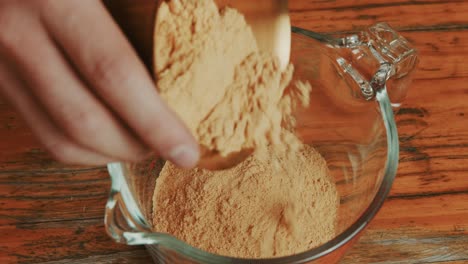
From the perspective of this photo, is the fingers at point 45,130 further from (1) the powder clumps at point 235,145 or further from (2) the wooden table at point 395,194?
(2) the wooden table at point 395,194

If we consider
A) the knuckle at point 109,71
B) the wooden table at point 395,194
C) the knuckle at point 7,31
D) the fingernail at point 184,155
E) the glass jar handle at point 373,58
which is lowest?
the wooden table at point 395,194

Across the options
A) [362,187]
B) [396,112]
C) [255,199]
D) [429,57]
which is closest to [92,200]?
[255,199]

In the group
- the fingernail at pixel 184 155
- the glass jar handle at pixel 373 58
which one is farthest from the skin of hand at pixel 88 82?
the glass jar handle at pixel 373 58

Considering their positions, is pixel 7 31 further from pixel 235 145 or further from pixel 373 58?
pixel 373 58

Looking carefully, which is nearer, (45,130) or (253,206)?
(45,130)

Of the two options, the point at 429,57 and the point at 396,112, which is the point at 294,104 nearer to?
the point at 396,112

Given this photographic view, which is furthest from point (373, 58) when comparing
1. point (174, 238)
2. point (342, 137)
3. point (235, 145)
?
A: point (174, 238)

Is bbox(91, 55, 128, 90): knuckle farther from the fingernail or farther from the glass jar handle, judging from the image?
the glass jar handle

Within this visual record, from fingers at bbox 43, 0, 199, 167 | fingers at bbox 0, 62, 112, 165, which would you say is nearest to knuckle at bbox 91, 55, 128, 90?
fingers at bbox 43, 0, 199, 167
